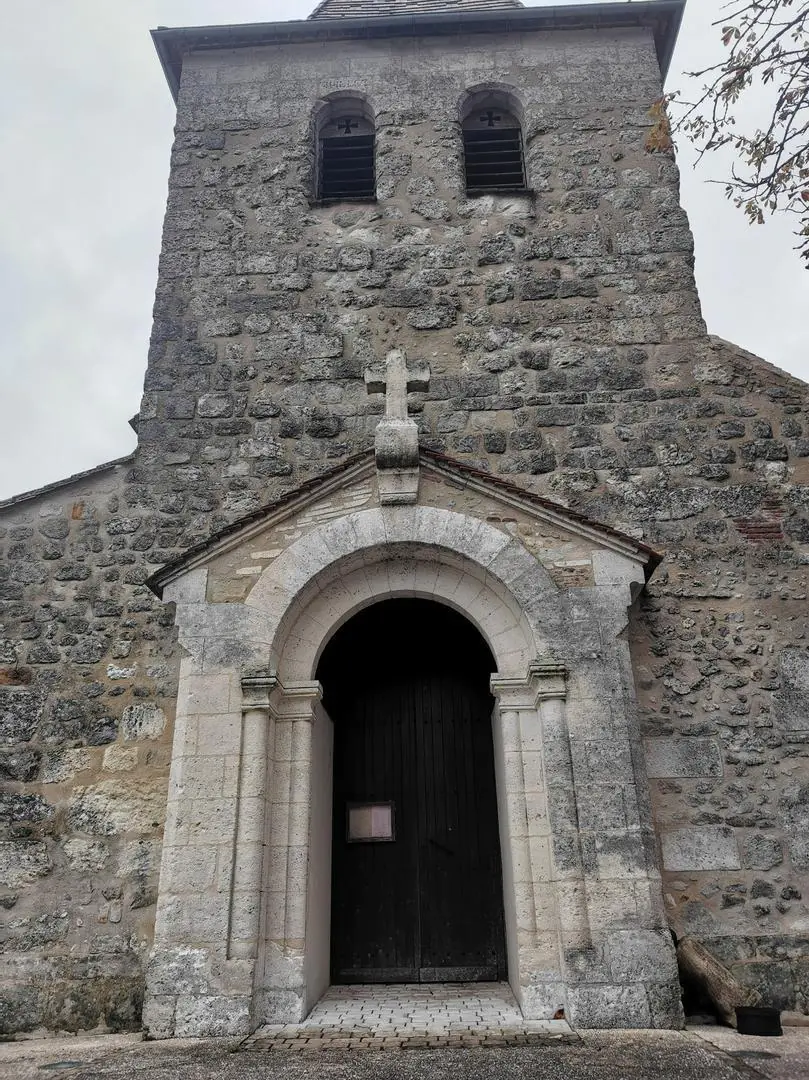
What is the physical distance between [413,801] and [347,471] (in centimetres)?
276

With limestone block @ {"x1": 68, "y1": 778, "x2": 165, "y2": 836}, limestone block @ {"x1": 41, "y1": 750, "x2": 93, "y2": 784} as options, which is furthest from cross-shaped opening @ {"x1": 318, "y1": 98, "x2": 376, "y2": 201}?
limestone block @ {"x1": 68, "y1": 778, "x2": 165, "y2": 836}

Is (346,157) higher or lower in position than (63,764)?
higher

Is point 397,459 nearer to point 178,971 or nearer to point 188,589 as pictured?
point 188,589

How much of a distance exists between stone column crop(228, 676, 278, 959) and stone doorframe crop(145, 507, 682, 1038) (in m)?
0.01

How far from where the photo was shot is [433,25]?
9.12 meters

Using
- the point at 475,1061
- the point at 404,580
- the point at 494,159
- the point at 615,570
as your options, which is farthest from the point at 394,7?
the point at 475,1061

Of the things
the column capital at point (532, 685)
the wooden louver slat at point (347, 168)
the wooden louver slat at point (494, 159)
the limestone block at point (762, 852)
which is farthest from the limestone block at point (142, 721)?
the wooden louver slat at point (494, 159)

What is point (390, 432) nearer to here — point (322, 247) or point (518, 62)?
point (322, 247)

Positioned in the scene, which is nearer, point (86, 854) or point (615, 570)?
point (615, 570)

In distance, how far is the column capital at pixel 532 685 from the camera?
5391 millimetres

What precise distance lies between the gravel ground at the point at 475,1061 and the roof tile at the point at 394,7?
34.6 ft

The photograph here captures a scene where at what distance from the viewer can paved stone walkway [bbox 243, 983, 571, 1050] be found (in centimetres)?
440

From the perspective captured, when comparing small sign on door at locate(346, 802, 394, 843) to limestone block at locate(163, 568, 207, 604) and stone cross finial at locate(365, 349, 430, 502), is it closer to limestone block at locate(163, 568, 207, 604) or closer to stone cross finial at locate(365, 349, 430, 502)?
limestone block at locate(163, 568, 207, 604)

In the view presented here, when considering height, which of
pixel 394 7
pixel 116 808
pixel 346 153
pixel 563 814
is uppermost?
pixel 394 7
